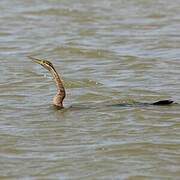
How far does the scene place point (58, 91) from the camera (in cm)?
999

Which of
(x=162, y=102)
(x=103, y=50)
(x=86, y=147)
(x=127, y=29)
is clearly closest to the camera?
(x=86, y=147)

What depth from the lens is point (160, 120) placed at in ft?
30.9

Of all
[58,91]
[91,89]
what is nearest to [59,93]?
[58,91]

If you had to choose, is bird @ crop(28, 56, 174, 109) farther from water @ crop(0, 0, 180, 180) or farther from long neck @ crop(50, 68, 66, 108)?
water @ crop(0, 0, 180, 180)

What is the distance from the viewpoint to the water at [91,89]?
7906mm

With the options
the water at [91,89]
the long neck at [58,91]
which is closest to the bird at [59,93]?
the long neck at [58,91]

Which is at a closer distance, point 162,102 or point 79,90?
point 162,102

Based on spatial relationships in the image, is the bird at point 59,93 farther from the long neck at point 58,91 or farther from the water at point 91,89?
the water at point 91,89

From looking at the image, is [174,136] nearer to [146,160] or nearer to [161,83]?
[146,160]

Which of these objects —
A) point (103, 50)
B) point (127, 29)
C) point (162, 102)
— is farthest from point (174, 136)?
point (127, 29)

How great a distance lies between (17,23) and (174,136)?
899cm

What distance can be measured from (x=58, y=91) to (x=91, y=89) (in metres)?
1.38

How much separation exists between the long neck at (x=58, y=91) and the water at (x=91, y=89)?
4.9 inches

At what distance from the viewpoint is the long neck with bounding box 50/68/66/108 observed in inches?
391
